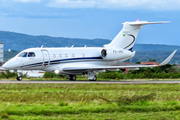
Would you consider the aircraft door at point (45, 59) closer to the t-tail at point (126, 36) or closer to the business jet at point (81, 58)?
the business jet at point (81, 58)

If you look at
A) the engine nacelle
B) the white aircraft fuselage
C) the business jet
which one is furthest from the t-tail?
the white aircraft fuselage

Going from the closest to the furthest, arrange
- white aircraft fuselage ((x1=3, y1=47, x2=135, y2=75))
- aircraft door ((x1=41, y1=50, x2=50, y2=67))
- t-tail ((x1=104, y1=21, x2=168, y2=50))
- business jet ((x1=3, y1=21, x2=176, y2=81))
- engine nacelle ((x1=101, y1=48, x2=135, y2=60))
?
white aircraft fuselage ((x1=3, y1=47, x2=135, y2=75)), business jet ((x1=3, y1=21, x2=176, y2=81)), aircraft door ((x1=41, y1=50, x2=50, y2=67)), engine nacelle ((x1=101, y1=48, x2=135, y2=60)), t-tail ((x1=104, y1=21, x2=168, y2=50))

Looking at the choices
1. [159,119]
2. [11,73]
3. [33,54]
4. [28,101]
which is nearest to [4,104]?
[28,101]

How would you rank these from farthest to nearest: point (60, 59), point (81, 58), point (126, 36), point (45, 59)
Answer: point (126, 36)
point (81, 58)
point (60, 59)
point (45, 59)

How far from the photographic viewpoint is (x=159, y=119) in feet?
43.1

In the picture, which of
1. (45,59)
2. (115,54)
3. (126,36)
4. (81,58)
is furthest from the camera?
(126,36)

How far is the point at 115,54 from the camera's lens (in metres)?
45.2

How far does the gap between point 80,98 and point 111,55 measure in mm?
25808

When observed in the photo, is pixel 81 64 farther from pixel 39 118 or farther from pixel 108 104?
pixel 39 118

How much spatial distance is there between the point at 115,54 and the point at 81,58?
4.88 meters

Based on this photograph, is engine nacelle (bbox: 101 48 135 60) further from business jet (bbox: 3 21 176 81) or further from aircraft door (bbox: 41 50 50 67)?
aircraft door (bbox: 41 50 50 67)

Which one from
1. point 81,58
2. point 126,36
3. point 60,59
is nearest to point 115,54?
point 126,36

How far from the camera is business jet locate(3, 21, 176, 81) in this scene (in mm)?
38562

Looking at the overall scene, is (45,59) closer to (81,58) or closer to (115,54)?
(81,58)
